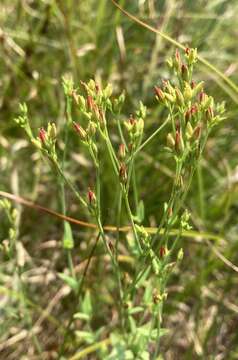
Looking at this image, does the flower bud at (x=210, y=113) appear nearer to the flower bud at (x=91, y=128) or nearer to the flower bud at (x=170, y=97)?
the flower bud at (x=170, y=97)

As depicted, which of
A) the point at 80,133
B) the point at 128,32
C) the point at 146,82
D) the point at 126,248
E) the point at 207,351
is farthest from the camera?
the point at 128,32

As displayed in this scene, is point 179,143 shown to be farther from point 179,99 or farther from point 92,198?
point 92,198

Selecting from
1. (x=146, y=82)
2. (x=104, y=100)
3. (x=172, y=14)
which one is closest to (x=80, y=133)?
(x=104, y=100)

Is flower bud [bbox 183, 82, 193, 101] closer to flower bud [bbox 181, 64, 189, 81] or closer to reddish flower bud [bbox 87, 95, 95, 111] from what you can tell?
flower bud [bbox 181, 64, 189, 81]

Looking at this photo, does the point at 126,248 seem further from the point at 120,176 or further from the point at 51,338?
the point at 120,176

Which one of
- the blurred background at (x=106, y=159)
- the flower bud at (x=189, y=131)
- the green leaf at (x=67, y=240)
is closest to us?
the flower bud at (x=189, y=131)

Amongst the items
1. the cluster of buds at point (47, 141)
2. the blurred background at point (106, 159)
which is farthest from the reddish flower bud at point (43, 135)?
the blurred background at point (106, 159)

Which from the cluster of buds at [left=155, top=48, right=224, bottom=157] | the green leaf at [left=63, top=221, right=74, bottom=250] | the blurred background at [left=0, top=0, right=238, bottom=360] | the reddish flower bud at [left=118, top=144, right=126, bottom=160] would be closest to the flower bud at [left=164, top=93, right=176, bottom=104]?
the cluster of buds at [left=155, top=48, right=224, bottom=157]

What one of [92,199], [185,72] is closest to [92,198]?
[92,199]
